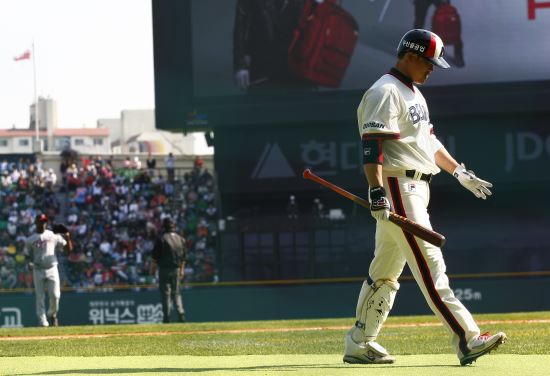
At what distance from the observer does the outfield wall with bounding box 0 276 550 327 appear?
25016mm

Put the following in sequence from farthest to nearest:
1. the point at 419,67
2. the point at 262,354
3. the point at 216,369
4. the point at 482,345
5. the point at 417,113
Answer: the point at 262,354 < the point at 419,67 < the point at 417,113 < the point at 216,369 < the point at 482,345

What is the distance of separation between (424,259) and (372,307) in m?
0.56

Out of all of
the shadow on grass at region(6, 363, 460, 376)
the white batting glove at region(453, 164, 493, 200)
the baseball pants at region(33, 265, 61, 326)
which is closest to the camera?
the shadow on grass at region(6, 363, 460, 376)

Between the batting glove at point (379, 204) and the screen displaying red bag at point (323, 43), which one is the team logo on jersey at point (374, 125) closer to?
the batting glove at point (379, 204)

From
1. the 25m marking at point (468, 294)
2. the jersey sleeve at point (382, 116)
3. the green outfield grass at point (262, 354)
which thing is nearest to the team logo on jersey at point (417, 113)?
the jersey sleeve at point (382, 116)

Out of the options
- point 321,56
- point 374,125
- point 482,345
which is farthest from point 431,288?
point 321,56

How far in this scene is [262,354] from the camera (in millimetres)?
9336

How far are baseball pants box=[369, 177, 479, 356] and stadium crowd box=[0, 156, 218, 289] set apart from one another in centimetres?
1833

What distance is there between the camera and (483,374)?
22.2ft

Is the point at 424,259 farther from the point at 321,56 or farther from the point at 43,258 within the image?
the point at 321,56

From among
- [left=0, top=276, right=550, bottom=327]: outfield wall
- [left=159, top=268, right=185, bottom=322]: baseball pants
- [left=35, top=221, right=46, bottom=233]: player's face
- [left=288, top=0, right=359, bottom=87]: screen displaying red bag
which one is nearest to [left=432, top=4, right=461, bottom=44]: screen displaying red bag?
[left=288, top=0, right=359, bottom=87]: screen displaying red bag

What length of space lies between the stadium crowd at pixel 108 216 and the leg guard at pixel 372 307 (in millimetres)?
17994

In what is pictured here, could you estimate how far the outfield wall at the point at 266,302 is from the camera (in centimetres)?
2502

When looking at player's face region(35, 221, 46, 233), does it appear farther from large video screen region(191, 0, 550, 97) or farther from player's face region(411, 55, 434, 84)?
player's face region(411, 55, 434, 84)
